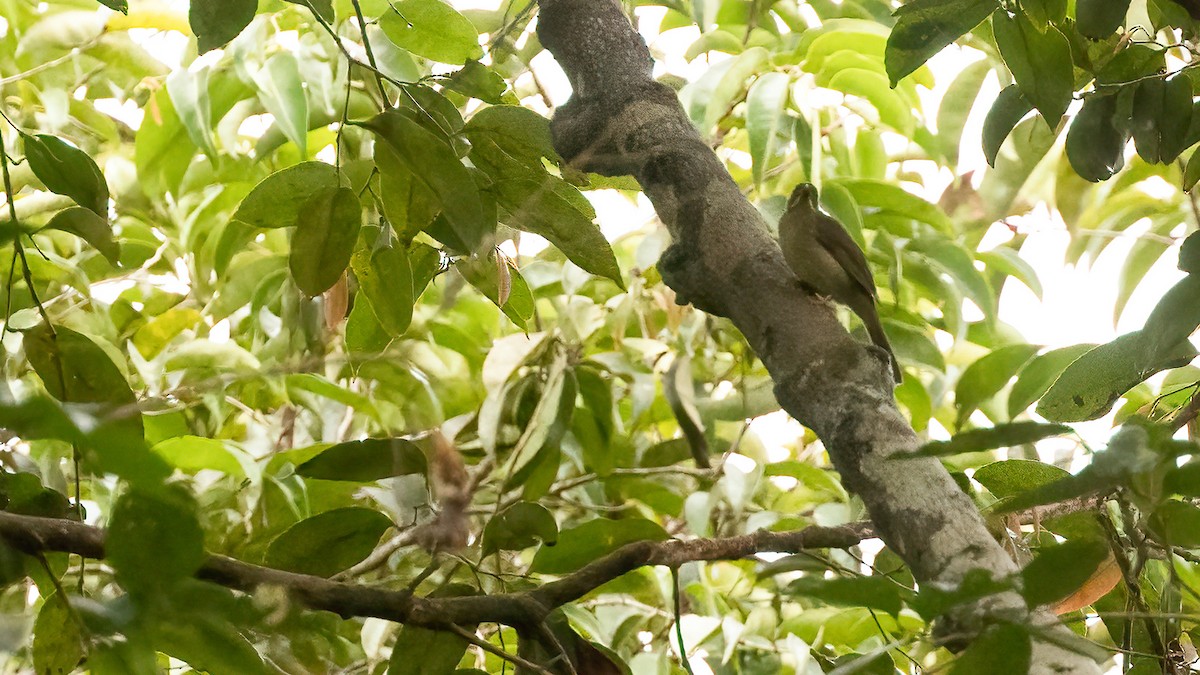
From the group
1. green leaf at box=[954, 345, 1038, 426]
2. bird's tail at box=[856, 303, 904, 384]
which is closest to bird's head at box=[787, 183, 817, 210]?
bird's tail at box=[856, 303, 904, 384]

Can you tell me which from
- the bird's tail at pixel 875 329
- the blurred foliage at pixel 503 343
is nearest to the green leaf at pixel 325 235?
the blurred foliage at pixel 503 343

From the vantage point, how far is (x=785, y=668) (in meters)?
1.02

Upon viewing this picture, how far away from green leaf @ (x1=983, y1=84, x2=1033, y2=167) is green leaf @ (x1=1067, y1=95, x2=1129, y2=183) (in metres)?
0.04

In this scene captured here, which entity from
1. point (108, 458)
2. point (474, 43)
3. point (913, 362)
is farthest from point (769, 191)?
point (108, 458)

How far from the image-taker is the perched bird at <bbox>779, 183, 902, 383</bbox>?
0.87 meters

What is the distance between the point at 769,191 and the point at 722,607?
0.61 metres

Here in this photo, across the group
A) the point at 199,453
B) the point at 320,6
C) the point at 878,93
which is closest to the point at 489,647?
the point at 320,6

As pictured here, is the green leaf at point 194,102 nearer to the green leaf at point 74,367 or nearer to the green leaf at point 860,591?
the green leaf at point 74,367

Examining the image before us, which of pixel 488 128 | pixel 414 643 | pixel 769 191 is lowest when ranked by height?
pixel 414 643

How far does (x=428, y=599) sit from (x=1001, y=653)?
283 millimetres

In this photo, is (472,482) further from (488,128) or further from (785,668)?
(785,668)

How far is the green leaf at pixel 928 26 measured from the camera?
571mm

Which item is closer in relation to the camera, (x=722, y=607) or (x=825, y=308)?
(x=825, y=308)

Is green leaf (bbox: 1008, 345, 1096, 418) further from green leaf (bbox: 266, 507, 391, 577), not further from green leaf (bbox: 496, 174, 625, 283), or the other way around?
green leaf (bbox: 266, 507, 391, 577)
